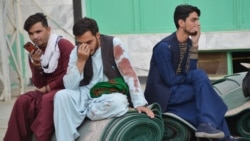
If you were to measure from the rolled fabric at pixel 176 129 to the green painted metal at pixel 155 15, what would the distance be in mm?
4687

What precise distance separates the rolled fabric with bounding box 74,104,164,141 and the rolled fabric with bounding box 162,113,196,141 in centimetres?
23

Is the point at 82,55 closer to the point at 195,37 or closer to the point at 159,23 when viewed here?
the point at 195,37

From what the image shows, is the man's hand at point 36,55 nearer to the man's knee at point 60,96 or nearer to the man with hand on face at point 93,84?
the man with hand on face at point 93,84

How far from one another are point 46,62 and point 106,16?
471 centimetres

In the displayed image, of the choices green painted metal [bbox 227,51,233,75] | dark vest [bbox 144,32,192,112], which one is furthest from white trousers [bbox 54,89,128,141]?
green painted metal [bbox 227,51,233,75]

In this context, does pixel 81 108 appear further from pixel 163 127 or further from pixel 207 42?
pixel 207 42

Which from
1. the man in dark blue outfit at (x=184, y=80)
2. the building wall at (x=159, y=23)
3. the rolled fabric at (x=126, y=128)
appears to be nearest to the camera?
the rolled fabric at (x=126, y=128)

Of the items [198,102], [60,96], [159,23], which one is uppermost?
[159,23]

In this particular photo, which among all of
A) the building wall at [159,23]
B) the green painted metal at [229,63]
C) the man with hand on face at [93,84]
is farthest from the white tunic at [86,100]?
the green painted metal at [229,63]

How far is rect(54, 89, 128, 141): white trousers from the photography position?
3.84 meters

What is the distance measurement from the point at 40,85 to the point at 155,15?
4657mm

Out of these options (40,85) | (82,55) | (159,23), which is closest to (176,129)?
(82,55)

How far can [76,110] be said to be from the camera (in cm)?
391

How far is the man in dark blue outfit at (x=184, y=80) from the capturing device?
4.15 meters
